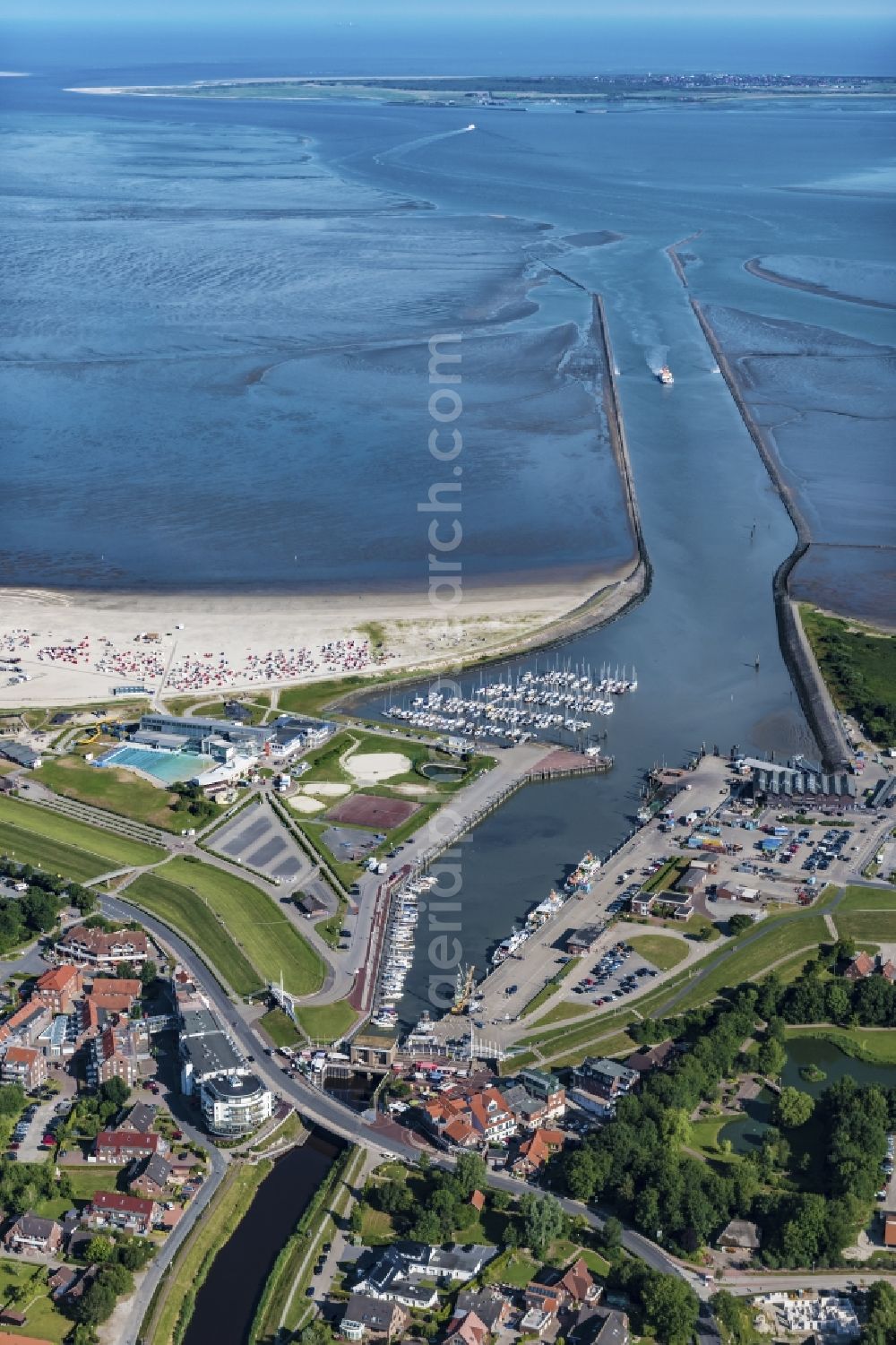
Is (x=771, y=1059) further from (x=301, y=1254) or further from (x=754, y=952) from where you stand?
(x=301, y=1254)

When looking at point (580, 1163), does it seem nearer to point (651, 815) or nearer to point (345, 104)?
point (651, 815)

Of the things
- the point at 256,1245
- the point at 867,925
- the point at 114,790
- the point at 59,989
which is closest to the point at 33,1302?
the point at 256,1245

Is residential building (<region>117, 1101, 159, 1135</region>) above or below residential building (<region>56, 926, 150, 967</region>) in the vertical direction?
above

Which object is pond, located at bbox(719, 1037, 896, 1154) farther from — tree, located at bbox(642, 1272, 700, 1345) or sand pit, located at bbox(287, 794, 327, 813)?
sand pit, located at bbox(287, 794, 327, 813)

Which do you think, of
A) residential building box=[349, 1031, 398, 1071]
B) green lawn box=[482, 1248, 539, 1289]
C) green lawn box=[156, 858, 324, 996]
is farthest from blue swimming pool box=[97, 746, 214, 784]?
green lawn box=[482, 1248, 539, 1289]

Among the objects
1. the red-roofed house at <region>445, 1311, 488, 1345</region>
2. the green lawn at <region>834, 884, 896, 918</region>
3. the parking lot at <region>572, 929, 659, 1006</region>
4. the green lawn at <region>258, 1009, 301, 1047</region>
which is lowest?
the green lawn at <region>258, 1009, 301, 1047</region>

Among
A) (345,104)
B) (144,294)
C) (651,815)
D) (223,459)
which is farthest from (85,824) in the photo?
(345,104)
